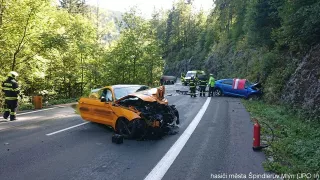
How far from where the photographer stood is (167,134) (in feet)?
27.0

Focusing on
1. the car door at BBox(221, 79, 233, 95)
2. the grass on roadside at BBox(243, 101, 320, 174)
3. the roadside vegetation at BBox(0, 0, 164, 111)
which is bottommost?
the grass on roadside at BBox(243, 101, 320, 174)

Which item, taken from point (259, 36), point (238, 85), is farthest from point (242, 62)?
point (238, 85)

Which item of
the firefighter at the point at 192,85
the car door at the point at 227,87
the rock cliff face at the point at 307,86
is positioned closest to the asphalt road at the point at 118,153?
the rock cliff face at the point at 307,86

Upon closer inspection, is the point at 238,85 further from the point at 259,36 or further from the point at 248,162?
the point at 248,162

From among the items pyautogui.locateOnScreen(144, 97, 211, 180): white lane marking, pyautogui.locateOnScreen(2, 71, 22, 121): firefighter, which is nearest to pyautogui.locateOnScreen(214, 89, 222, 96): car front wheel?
pyautogui.locateOnScreen(144, 97, 211, 180): white lane marking

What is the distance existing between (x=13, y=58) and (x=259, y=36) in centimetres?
1770

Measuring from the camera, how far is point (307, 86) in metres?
11.6

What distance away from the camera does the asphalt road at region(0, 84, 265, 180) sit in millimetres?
5102

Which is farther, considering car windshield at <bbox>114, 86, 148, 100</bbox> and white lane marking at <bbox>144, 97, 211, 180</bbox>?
car windshield at <bbox>114, 86, 148, 100</bbox>

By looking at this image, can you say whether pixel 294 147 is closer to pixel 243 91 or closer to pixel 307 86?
pixel 307 86

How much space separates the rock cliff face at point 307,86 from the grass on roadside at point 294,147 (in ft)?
2.27

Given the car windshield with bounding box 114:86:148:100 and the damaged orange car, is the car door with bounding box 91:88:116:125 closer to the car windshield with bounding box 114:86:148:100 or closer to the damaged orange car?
the damaged orange car

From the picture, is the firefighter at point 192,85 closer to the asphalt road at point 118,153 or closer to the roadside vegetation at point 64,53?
the roadside vegetation at point 64,53

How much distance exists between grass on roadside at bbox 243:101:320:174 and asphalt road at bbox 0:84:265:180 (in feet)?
1.31
